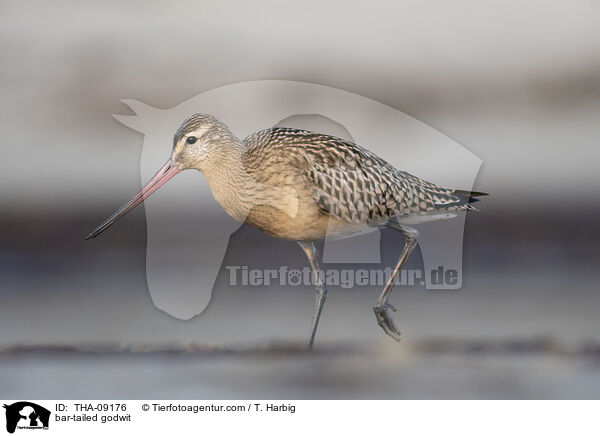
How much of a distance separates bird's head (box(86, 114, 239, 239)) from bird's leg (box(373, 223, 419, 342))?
104 centimetres

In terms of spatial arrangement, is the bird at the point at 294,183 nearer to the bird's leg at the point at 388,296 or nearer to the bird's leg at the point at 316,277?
the bird's leg at the point at 388,296

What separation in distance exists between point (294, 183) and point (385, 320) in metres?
0.95

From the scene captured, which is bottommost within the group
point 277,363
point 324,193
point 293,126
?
point 277,363

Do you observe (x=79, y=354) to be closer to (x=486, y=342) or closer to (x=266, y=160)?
(x=266, y=160)

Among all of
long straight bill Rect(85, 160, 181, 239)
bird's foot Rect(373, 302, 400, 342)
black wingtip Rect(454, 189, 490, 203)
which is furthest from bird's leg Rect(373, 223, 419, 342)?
long straight bill Rect(85, 160, 181, 239)

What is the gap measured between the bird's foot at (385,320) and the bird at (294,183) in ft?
0.04

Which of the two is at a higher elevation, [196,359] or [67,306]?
[67,306]

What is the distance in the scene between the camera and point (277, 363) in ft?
11.7

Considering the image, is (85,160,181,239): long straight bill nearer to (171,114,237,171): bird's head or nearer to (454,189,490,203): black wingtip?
(171,114,237,171): bird's head

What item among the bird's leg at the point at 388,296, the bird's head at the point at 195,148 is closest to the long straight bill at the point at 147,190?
the bird's head at the point at 195,148
